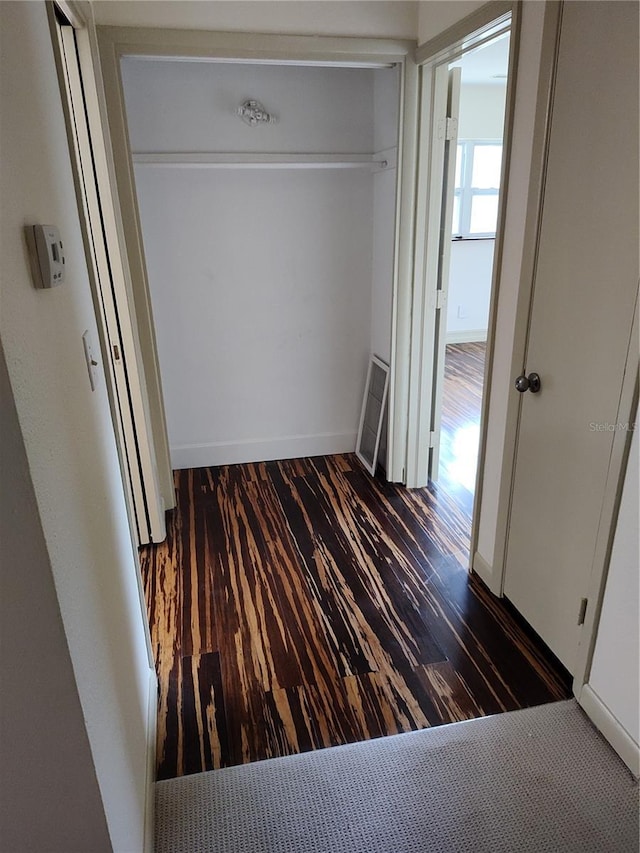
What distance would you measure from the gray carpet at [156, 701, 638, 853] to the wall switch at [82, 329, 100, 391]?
3.67ft

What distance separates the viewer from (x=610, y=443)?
5.16 ft

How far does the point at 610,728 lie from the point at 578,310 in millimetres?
1214

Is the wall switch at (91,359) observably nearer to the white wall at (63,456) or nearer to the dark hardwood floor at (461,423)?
the white wall at (63,456)

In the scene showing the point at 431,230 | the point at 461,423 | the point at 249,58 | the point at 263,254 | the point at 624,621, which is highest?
the point at 249,58

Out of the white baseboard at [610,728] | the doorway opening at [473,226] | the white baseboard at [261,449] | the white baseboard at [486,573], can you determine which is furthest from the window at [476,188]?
the white baseboard at [610,728]

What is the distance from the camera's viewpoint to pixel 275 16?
93.2 inches

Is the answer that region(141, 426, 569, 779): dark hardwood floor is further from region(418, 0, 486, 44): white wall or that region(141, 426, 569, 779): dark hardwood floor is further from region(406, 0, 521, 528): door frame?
region(418, 0, 486, 44): white wall

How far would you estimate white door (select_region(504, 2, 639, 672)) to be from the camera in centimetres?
145

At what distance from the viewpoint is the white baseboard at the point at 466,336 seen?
6.49m

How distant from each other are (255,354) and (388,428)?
2.95ft

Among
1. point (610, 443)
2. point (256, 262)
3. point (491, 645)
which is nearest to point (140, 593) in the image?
Result: point (491, 645)

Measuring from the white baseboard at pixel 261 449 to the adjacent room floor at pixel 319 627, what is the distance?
0.32 meters

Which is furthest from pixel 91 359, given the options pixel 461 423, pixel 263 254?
pixel 461 423

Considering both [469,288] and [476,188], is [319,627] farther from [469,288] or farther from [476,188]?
[476,188]
